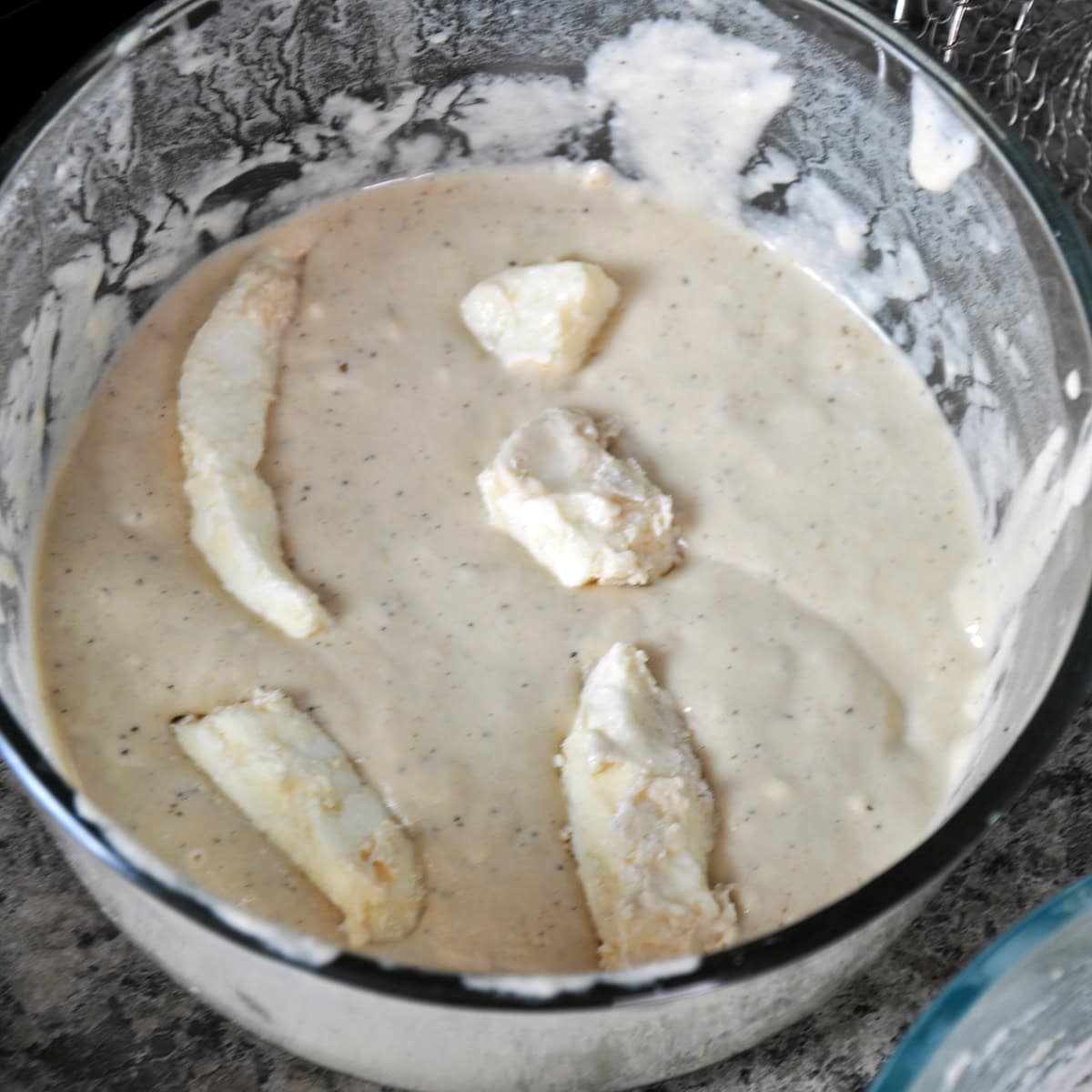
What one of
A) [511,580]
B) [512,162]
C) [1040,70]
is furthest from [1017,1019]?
[1040,70]

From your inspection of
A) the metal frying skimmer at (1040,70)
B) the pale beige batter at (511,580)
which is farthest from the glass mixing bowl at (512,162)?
the metal frying skimmer at (1040,70)

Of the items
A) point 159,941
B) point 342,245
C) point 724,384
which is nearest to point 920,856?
point 159,941

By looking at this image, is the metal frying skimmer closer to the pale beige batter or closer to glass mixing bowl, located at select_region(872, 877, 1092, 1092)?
the pale beige batter

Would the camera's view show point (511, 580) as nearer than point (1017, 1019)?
No

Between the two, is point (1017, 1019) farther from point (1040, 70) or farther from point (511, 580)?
point (1040, 70)

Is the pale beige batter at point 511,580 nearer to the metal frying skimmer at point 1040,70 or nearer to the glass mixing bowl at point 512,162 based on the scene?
the glass mixing bowl at point 512,162

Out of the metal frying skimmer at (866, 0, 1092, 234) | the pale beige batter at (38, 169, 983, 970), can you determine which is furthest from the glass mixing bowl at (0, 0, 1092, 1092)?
→ the metal frying skimmer at (866, 0, 1092, 234)
